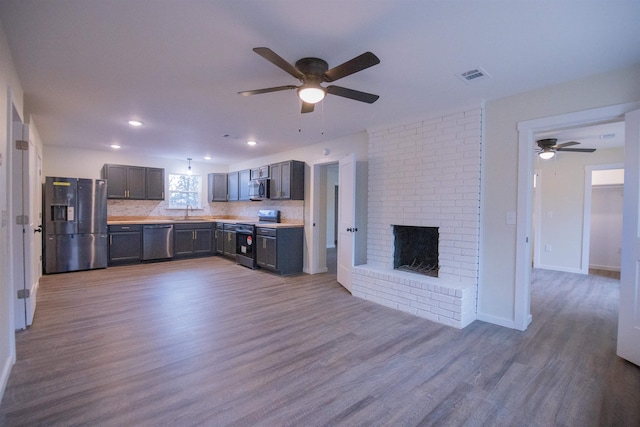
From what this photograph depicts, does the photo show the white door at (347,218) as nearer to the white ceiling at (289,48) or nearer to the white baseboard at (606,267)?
the white ceiling at (289,48)

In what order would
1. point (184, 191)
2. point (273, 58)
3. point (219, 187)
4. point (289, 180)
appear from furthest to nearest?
point (219, 187)
point (184, 191)
point (289, 180)
point (273, 58)

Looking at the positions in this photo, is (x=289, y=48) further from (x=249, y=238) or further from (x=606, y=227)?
(x=606, y=227)

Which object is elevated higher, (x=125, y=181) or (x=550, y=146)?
(x=550, y=146)

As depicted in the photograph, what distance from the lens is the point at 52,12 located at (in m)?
1.85

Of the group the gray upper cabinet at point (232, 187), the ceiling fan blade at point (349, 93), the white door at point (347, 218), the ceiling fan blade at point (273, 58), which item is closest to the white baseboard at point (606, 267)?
the white door at point (347, 218)

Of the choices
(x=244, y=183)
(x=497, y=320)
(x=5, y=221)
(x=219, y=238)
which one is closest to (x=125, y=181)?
(x=219, y=238)

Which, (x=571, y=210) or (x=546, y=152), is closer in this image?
(x=546, y=152)

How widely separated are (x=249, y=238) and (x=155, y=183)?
2.86 m

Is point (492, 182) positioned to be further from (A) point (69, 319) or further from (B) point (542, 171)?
(A) point (69, 319)

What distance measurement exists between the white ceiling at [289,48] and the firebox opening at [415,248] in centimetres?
157

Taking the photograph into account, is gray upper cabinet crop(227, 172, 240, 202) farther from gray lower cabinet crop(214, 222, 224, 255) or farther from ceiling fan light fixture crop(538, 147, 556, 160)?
ceiling fan light fixture crop(538, 147, 556, 160)

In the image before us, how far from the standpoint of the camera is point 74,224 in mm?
5348

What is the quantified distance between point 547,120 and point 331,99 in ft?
7.09

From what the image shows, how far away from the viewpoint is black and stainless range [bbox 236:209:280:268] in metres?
5.77
